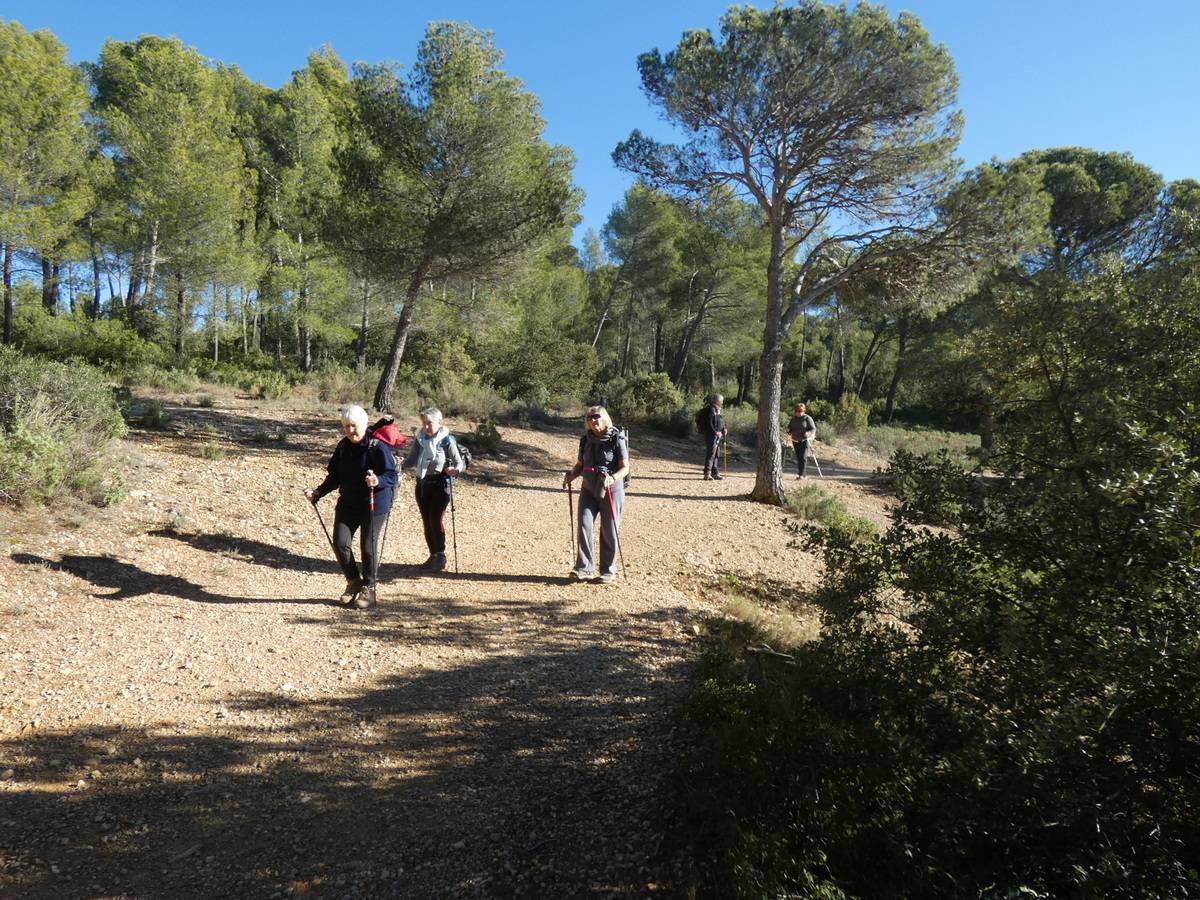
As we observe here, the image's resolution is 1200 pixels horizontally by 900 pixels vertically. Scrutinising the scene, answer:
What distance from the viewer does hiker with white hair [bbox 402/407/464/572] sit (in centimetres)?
598

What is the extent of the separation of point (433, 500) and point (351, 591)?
125cm

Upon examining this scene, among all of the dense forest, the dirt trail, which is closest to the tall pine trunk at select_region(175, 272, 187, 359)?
the dense forest

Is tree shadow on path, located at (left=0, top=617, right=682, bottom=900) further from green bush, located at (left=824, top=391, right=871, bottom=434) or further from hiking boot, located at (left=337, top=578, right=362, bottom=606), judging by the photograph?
green bush, located at (left=824, top=391, right=871, bottom=434)

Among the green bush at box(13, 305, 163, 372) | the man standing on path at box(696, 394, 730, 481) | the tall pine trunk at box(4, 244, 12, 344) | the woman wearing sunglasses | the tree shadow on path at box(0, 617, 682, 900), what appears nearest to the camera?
the tree shadow on path at box(0, 617, 682, 900)

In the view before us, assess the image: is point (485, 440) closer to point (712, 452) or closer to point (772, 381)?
point (712, 452)

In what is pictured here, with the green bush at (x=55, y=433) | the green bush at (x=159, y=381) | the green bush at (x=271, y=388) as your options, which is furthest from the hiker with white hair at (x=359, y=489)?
the green bush at (x=159, y=381)

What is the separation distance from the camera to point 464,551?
282 inches

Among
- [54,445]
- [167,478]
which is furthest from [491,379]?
[54,445]

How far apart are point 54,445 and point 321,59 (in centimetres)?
2945

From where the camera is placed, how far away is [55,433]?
617 centimetres

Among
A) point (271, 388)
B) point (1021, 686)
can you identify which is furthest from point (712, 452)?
point (271, 388)

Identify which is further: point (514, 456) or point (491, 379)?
point (491, 379)

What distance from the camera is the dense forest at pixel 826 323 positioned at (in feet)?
6.77

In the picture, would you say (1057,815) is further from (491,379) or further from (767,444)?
(491,379)
